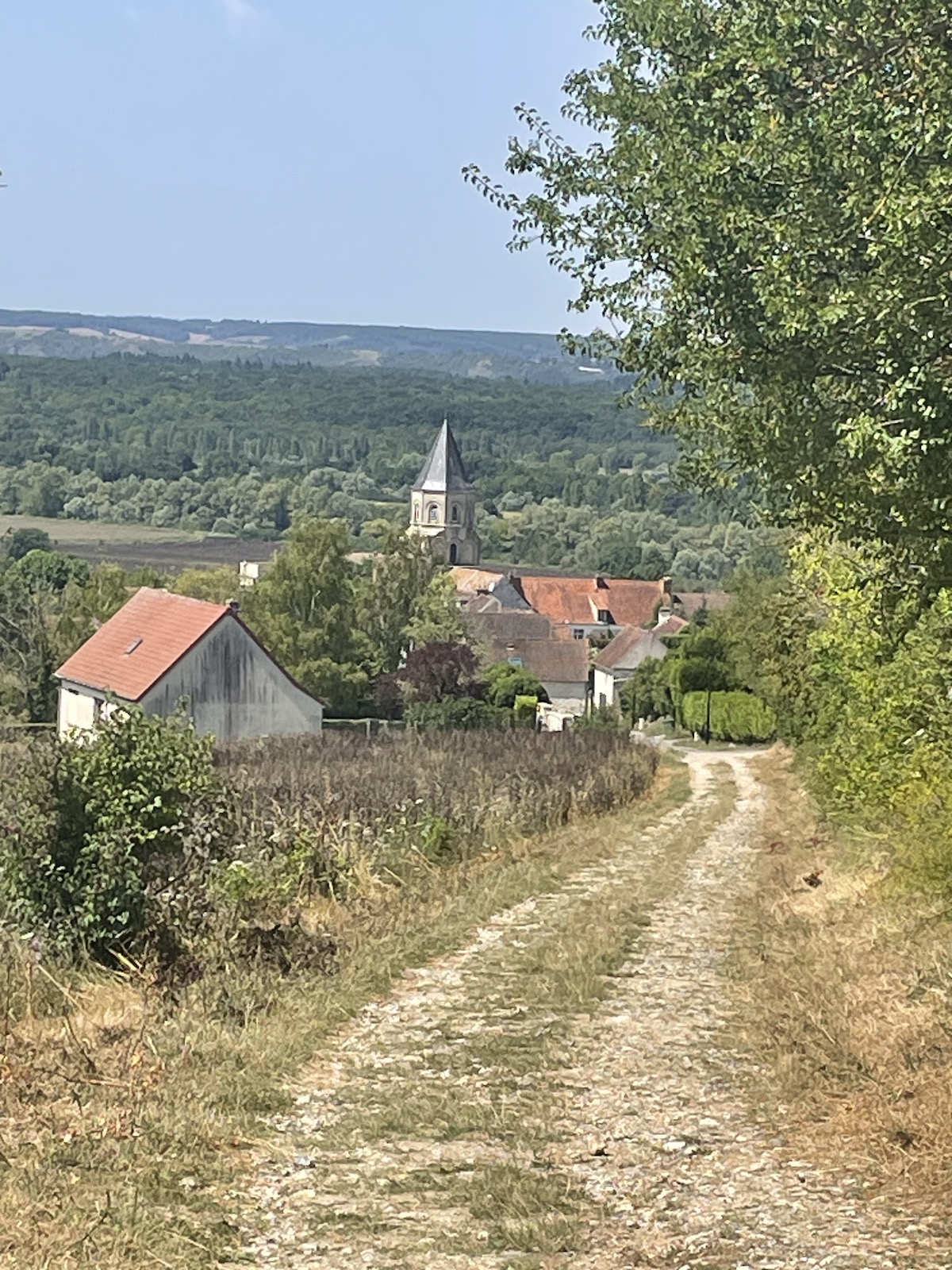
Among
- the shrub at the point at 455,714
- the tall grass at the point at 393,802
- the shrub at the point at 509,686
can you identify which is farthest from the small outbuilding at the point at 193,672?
the shrub at the point at 509,686

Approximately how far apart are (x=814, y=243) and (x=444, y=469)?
503 feet

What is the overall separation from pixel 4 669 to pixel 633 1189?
5982 centimetres

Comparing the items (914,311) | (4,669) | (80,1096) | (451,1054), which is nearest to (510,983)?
(451,1054)

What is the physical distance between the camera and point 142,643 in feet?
158

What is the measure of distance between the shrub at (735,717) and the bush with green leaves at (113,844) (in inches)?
1891

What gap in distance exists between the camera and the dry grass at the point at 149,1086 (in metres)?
5.77

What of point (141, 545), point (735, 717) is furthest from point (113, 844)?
point (141, 545)

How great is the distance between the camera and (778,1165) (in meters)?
6.68

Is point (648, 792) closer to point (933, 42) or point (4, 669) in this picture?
point (933, 42)

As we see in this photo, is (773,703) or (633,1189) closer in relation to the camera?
(633,1189)

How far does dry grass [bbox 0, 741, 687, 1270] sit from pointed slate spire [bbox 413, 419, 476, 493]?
147474 mm

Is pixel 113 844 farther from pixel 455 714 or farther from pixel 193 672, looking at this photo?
pixel 455 714

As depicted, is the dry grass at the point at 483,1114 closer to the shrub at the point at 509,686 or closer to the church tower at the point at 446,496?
the shrub at the point at 509,686

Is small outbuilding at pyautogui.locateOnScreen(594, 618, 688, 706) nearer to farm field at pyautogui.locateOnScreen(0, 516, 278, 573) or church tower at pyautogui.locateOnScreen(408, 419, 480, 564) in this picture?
farm field at pyautogui.locateOnScreen(0, 516, 278, 573)
